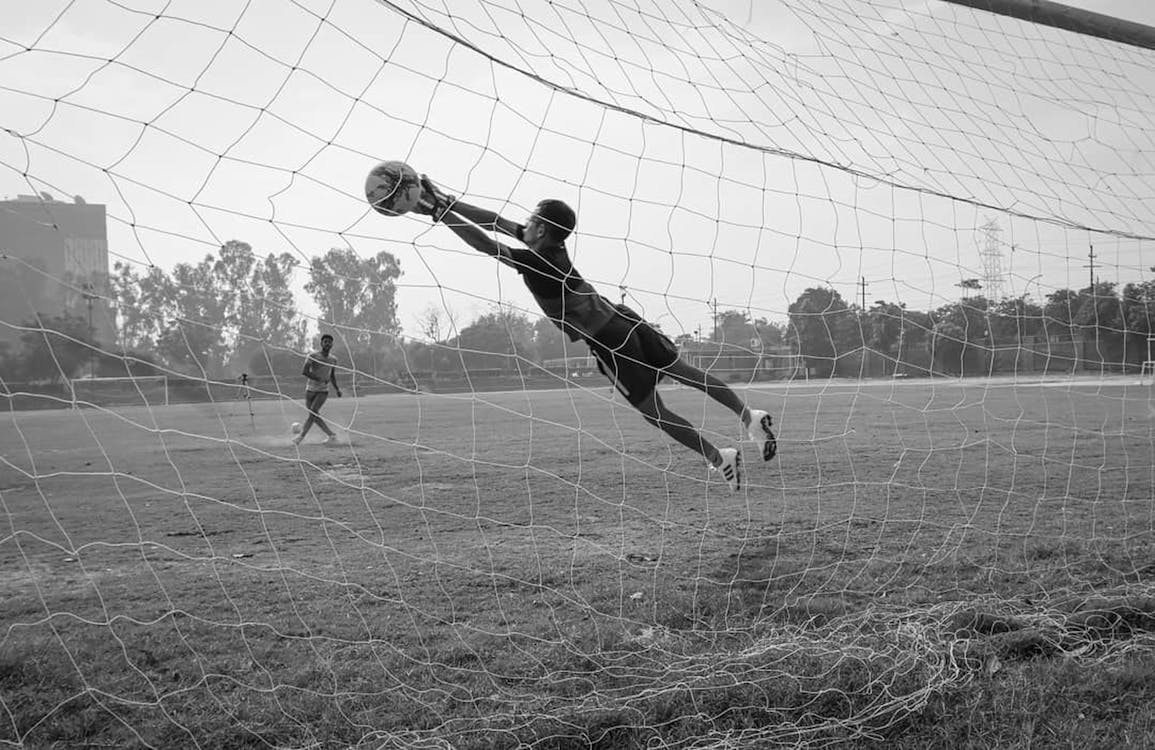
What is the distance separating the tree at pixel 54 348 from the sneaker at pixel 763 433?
3508mm

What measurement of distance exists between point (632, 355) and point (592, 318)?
35 centimetres

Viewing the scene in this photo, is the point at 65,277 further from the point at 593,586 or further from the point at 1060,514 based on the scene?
the point at 1060,514

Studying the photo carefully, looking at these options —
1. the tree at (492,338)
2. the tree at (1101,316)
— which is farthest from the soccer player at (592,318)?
the tree at (1101,316)

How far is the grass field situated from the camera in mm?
3059

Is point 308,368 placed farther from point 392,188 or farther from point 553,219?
point 392,188

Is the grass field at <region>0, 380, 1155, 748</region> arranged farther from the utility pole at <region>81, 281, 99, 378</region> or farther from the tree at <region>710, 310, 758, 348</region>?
the tree at <region>710, 310, 758, 348</region>

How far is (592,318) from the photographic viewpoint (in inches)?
174

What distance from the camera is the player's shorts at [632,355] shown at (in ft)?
14.9

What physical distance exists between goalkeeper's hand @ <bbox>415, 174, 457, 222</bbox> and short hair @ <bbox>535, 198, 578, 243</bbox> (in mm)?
559

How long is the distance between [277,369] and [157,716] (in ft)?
5.55

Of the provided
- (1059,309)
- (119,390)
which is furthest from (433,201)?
(1059,309)

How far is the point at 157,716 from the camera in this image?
10.0 ft

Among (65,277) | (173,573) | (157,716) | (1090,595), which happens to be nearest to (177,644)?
(157,716)

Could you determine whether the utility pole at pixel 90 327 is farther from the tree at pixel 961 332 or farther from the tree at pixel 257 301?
the tree at pixel 961 332
